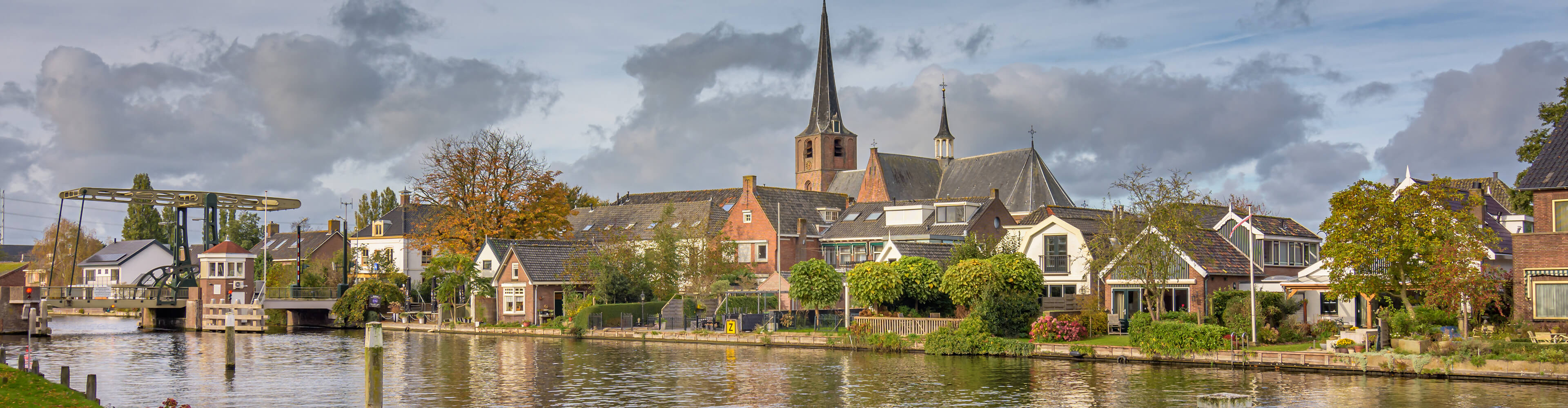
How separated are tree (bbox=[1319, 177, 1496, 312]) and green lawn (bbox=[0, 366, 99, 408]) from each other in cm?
3140

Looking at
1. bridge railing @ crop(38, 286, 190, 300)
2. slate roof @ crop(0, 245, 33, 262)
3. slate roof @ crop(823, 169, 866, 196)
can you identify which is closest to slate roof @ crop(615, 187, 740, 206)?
slate roof @ crop(823, 169, 866, 196)

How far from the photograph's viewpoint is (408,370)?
36.9 m

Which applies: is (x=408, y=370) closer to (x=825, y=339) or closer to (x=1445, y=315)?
(x=825, y=339)

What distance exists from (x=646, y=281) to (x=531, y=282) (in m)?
5.64

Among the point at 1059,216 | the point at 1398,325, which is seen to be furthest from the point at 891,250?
the point at 1398,325

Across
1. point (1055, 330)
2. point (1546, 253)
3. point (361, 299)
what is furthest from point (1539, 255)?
point (361, 299)

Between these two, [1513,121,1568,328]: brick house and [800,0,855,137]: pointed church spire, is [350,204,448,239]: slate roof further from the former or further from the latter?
[1513,121,1568,328]: brick house

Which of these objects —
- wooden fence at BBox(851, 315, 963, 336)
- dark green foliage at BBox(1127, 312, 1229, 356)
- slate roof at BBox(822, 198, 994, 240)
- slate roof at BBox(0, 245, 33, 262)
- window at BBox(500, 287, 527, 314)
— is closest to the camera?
dark green foliage at BBox(1127, 312, 1229, 356)

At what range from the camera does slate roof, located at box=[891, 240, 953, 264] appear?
54.6 m

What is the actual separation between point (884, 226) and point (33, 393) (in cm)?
4894

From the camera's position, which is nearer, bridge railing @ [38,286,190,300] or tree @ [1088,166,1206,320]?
tree @ [1088,166,1206,320]

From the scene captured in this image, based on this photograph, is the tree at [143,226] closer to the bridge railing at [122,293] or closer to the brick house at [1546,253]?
the bridge railing at [122,293]

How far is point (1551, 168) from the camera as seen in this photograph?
33.4 m

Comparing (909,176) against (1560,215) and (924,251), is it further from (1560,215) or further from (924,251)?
(1560,215)
